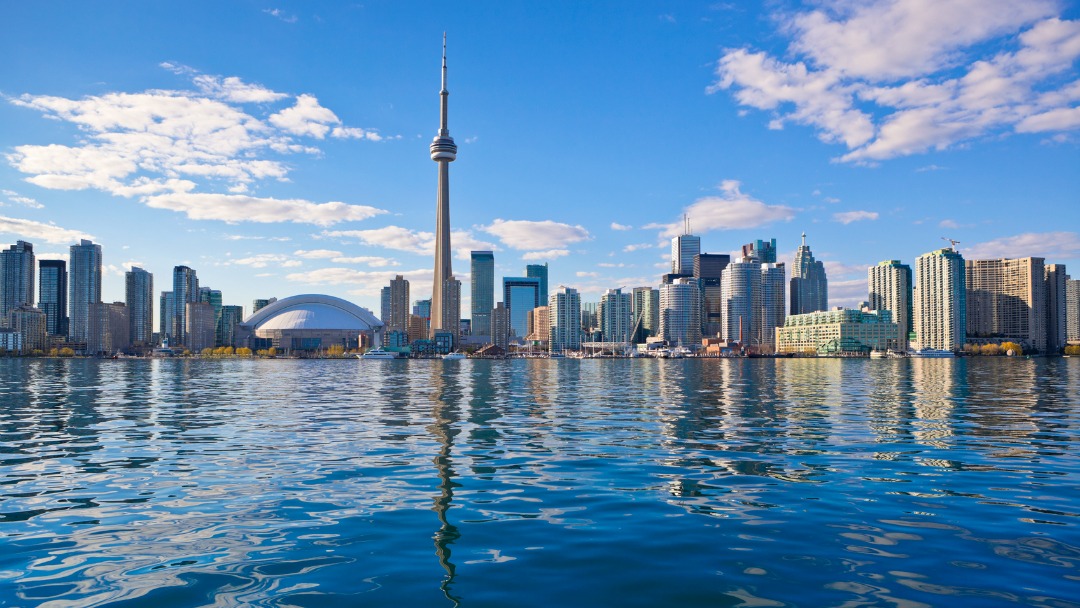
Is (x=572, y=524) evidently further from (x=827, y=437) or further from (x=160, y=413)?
(x=160, y=413)

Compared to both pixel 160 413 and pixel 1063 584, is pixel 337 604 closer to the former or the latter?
pixel 1063 584

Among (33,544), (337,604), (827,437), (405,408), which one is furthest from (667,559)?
(405,408)

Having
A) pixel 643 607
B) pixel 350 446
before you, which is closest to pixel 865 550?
pixel 643 607

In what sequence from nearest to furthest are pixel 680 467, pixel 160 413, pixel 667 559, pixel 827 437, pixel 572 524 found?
pixel 667 559
pixel 572 524
pixel 680 467
pixel 827 437
pixel 160 413

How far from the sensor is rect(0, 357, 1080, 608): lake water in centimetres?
1196

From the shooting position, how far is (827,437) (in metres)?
31.8

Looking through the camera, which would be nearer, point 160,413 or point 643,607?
point 643,607

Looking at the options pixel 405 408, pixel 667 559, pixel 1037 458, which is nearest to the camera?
pixel 667 559

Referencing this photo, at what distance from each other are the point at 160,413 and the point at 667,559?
140 feet

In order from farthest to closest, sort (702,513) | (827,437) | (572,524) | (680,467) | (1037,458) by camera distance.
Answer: (827,437)
(1037,458)
(680,467)
(702,513)
(572,524)

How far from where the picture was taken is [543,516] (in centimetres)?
1694

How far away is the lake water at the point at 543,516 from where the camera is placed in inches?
471

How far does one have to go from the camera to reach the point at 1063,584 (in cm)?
1188

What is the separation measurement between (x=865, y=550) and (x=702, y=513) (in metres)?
4.05
